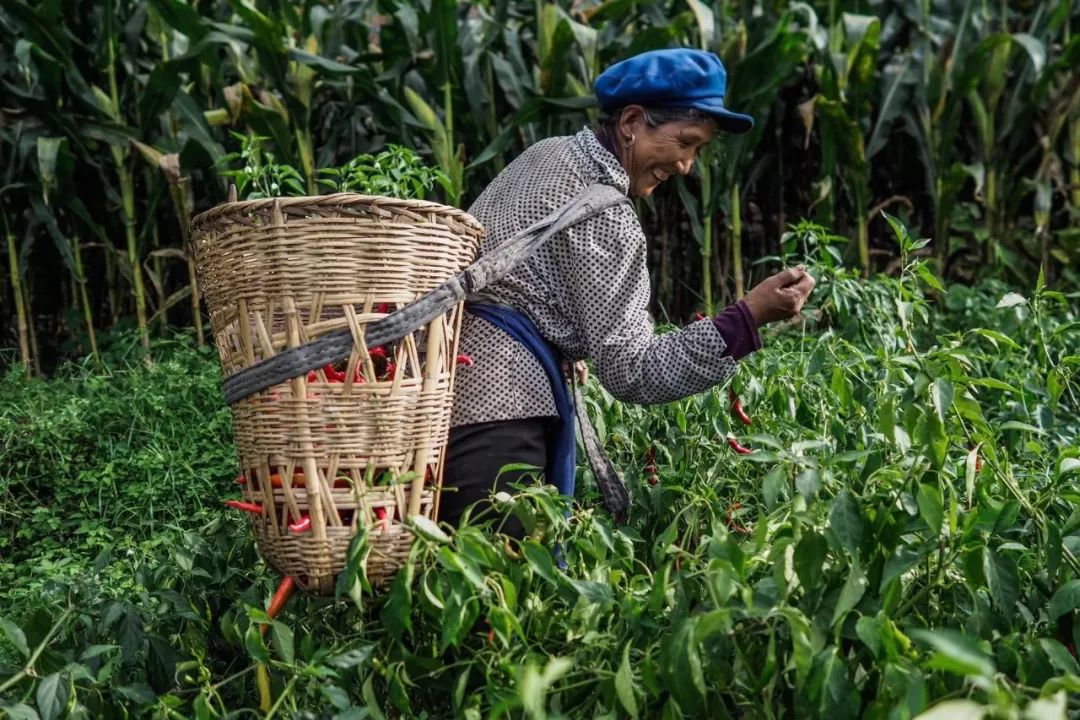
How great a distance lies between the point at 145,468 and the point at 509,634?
249cm

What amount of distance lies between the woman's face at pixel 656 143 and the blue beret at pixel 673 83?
36 mm

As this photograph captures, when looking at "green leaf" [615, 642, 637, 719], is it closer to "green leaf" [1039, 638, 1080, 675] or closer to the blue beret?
"green leaf" [1039, 638, 1080, 675]

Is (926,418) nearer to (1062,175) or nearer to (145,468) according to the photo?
A: (145,468)

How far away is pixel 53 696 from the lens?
1938mm

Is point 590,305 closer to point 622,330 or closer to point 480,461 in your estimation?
point 622,330

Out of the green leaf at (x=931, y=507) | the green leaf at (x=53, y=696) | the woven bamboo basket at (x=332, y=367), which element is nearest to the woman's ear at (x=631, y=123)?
the woven bamboo basket at (x=332, y=367)

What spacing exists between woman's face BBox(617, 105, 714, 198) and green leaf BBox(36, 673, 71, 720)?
4.54 feet

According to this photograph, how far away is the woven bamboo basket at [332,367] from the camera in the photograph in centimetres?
187

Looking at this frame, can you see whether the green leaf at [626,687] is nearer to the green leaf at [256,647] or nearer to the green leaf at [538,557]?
the green leaf at [538,557]

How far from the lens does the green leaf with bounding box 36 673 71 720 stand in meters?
1.92

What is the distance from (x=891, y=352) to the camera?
305 cm

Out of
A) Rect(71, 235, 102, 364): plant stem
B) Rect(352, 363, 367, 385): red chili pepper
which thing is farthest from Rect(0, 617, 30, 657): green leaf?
Rect(71, 235, 102, 364): plant stem

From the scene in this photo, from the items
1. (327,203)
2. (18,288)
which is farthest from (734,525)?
(18,288)

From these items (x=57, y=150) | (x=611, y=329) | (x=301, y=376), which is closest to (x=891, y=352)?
(x=611, y=329)
